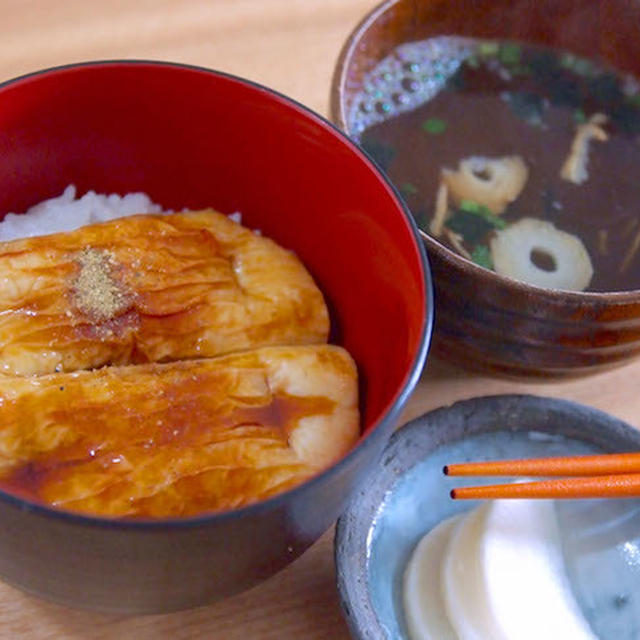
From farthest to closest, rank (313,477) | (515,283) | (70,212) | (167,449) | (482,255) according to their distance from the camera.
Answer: (482,255), (70,212), (515,283), (167,449), (313,477)

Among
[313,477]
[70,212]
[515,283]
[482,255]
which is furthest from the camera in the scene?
[482,255]

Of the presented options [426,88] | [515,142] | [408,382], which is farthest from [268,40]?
[408,382]

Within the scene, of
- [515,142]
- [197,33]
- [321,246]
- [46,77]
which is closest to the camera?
[46,77]

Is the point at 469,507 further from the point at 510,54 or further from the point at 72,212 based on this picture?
the point at 510,54

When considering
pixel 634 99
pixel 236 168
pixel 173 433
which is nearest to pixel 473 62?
pixel 634 99

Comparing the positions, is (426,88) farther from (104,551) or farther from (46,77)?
(104,551)

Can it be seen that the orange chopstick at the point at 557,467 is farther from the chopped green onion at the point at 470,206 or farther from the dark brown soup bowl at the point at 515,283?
the chopped green onion at the point at 470,206

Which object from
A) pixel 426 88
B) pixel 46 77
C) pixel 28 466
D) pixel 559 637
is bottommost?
pixel 559 637
